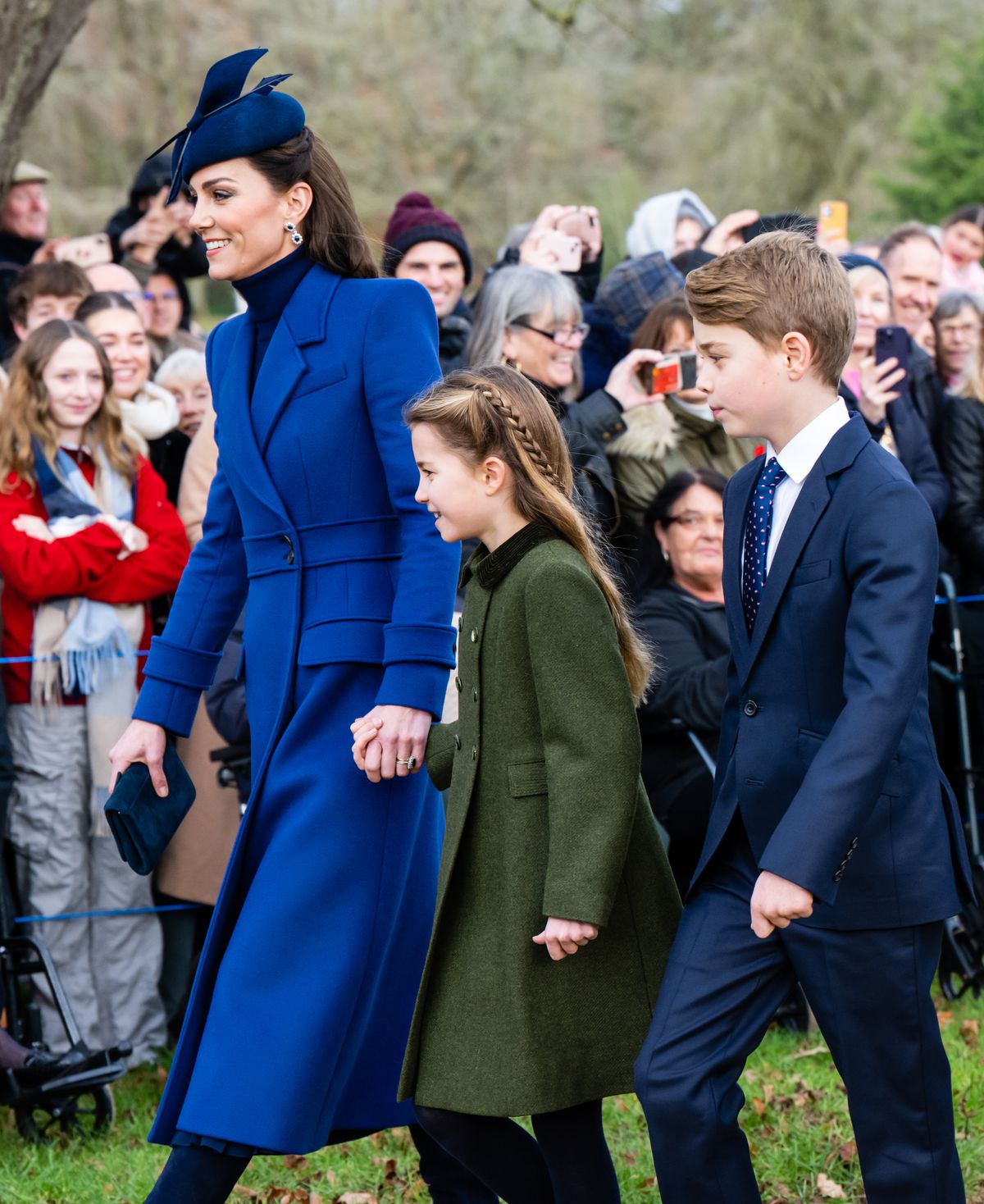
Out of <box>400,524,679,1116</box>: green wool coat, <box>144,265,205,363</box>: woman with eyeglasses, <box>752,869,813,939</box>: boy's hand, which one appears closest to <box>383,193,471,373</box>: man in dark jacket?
<box>144,265,205,363</box>: woman with eyeglasses

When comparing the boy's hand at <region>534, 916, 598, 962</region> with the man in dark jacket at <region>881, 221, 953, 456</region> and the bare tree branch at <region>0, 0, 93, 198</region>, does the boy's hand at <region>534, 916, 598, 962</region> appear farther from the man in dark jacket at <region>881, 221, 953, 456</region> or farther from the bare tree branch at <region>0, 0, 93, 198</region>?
the man in dark jacket at <region>881, 221, 953, 456</region>

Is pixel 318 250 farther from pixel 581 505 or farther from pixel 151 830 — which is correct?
pixel 151 830

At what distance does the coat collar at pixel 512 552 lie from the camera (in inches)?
124

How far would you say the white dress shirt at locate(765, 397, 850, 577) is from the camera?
2951 mm

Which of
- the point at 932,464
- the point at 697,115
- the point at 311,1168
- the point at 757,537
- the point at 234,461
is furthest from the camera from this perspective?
the point at 697,115

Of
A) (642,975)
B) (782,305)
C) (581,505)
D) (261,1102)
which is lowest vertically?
(261,1102)

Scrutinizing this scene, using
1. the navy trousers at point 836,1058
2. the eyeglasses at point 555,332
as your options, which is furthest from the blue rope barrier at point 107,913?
the navy trousers at point 836,1058

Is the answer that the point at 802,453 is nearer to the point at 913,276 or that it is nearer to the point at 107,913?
the point at 107,913

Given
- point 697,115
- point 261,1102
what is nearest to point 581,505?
point 261,1102

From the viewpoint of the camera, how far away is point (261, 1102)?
10.4ft

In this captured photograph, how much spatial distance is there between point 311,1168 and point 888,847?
91.8 inches

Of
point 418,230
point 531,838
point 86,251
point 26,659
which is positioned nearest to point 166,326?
point 86,251

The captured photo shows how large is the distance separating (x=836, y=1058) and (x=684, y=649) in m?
2.66

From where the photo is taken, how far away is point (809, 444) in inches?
116
